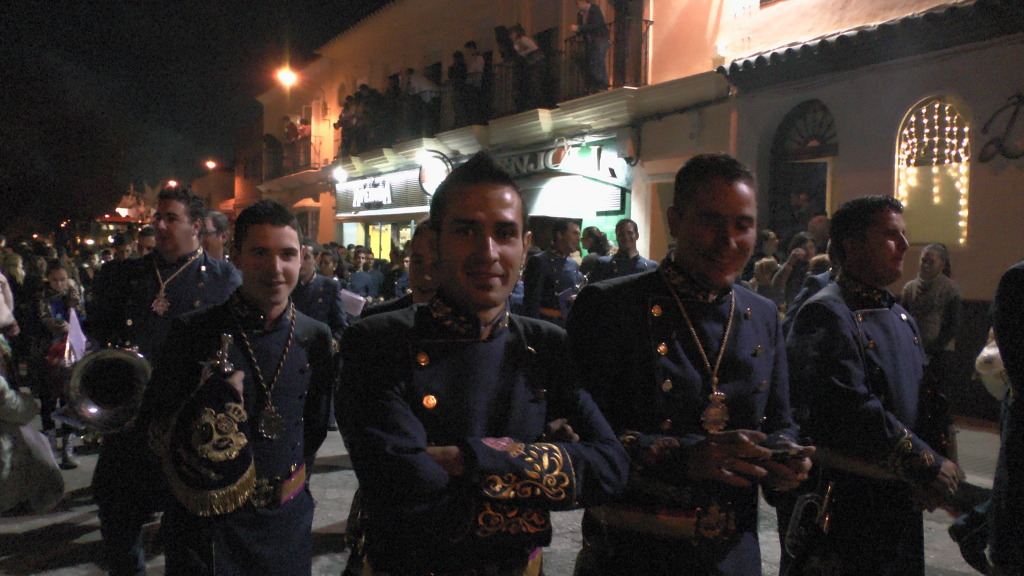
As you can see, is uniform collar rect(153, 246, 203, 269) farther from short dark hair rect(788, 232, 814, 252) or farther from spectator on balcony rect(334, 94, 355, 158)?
spectator on balcony rect(334, 94, 355, 158)

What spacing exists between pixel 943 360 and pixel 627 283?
783cm

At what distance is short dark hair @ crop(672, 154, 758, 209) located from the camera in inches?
100

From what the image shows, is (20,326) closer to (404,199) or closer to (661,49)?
(661,49)

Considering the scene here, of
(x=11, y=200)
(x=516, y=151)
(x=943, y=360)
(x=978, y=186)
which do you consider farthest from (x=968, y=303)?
(x=11, y=200)

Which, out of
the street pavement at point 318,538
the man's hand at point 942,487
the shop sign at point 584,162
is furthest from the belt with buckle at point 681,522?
the shop sign at point 584,162

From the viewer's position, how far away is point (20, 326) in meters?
10.0

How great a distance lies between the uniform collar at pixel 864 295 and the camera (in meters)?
3.36

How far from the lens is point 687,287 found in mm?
2600

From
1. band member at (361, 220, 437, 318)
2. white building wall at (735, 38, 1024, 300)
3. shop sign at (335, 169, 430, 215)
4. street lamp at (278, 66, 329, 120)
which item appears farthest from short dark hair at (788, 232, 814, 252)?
street lamp at (278, 66, 329, 120)

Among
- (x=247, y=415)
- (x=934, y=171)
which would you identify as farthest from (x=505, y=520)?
(x=934, y=171)

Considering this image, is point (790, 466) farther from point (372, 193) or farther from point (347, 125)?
point (347, 125)

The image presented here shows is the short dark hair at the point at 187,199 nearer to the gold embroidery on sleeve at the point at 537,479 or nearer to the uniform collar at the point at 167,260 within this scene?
the uniform collar at the point at 167,260

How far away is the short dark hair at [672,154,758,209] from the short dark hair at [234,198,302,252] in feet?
5.33

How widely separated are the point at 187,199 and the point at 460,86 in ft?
50.9
